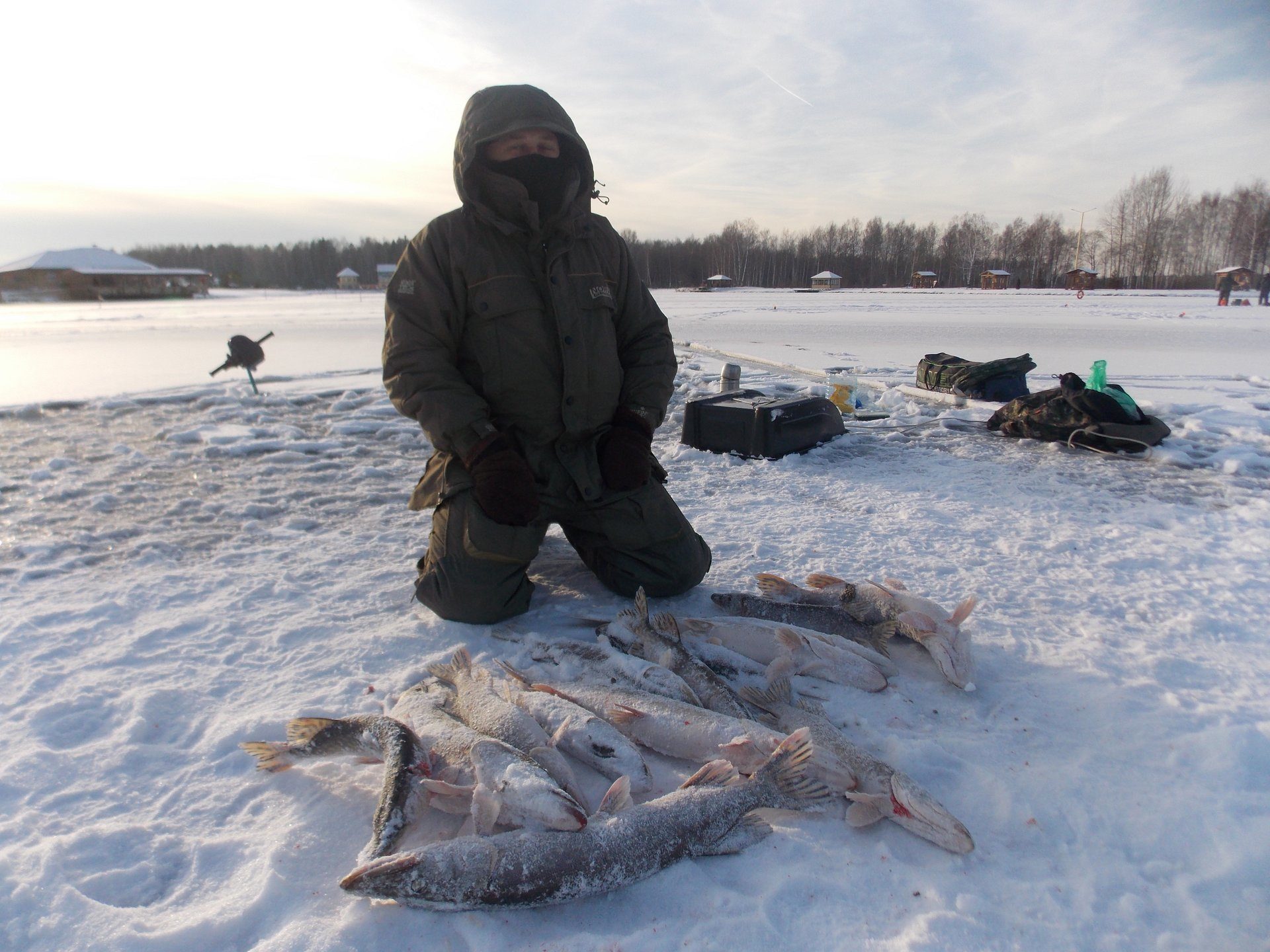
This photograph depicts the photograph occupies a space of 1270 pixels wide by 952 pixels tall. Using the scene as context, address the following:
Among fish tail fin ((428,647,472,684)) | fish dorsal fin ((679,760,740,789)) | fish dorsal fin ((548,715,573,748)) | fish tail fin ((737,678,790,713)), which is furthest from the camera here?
fish tail fin ((428,647,472,684))

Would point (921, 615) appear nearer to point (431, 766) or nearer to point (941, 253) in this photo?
point (431, 766)

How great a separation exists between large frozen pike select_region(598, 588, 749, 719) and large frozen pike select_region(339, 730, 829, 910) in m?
0.48

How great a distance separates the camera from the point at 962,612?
2689 millimetres

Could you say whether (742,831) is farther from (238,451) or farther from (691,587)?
(238,451)

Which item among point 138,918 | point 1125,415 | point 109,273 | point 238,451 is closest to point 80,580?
point 138,918

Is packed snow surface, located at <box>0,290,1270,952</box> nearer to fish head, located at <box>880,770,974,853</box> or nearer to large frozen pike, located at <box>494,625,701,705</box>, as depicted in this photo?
fish head, located at <box>880,770,974,853</box>

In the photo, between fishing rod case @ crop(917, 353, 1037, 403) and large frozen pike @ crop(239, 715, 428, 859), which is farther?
fishing rod case @ crop(917, 353, 1037, 403)

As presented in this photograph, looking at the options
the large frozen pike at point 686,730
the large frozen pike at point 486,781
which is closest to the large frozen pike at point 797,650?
the large frozen pike at point 686,730

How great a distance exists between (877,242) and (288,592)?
95.8 m

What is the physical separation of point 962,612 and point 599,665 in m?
1.44

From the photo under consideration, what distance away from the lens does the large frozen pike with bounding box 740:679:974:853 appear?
189 centimetres

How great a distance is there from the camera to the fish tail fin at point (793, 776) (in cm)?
200

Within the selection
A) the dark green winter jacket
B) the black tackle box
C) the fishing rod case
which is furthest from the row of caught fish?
the fishing rod case

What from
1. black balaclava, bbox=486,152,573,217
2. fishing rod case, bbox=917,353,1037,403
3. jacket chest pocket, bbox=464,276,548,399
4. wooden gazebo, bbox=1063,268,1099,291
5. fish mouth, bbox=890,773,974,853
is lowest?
fish mouth, bbox=890,773,974,853
